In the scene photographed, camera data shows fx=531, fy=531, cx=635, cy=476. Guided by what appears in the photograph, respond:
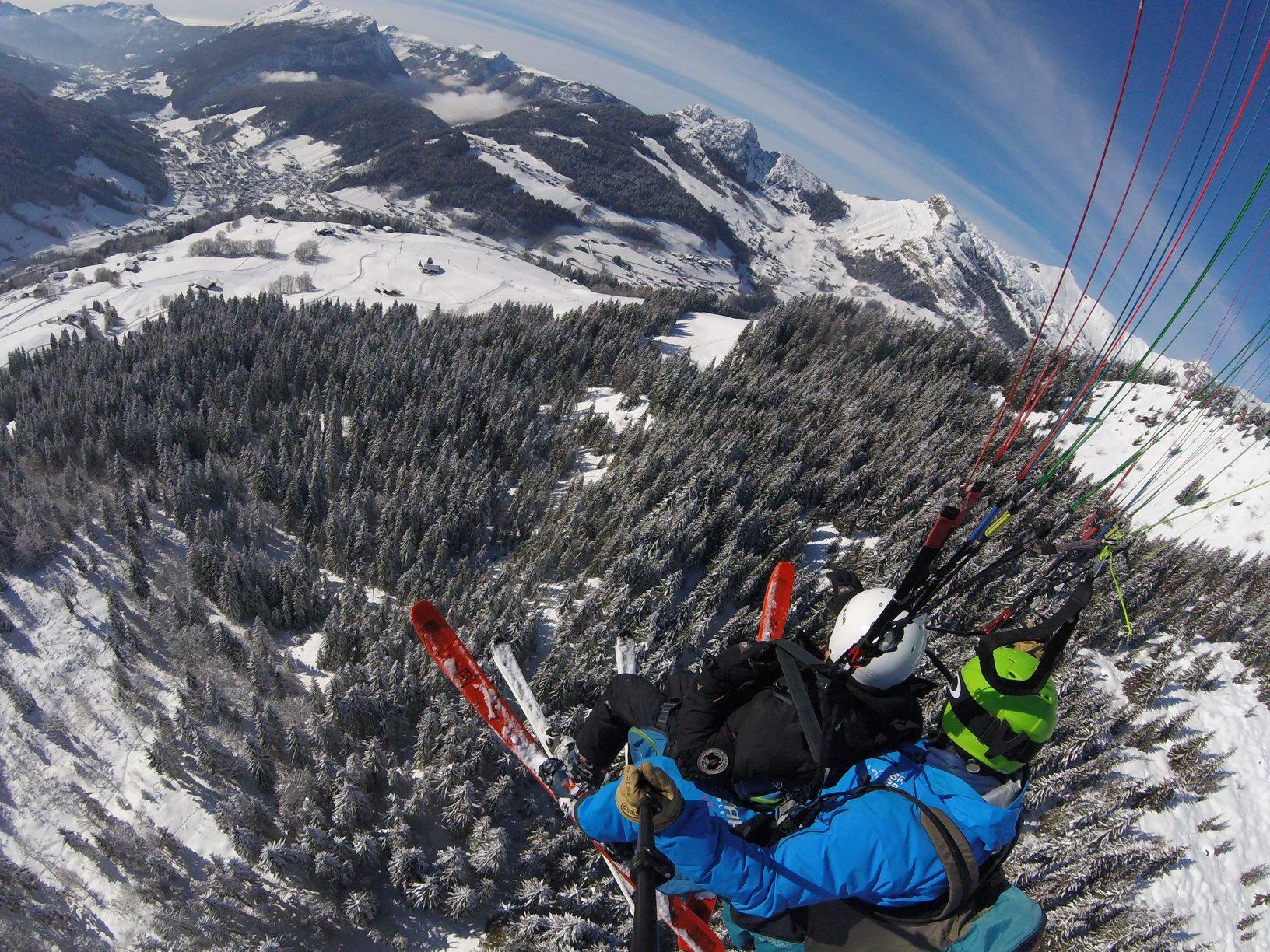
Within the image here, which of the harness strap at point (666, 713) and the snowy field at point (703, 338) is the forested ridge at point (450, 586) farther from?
the harness strap at point (666, 713)

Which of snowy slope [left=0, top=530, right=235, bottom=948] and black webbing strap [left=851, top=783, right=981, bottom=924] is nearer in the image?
black webbing strap [left=851, top=783, right=981, bottom=924]

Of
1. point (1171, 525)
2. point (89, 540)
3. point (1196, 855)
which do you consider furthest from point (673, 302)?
point (1196, 855)

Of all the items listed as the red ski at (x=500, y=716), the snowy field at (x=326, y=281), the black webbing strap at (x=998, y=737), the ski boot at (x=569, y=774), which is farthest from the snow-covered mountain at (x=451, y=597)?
the snowy field at (x=326, y=281)

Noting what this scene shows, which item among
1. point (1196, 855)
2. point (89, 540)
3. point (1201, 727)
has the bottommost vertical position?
point (89, 540)

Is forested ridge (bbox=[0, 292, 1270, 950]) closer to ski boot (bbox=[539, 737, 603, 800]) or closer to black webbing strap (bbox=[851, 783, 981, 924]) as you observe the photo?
ski boot (bbox=[539, 737, 603, 800])

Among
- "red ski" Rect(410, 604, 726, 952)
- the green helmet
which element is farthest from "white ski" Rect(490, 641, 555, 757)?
the green helmet

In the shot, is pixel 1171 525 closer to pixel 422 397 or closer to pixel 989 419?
pixel 989 419
